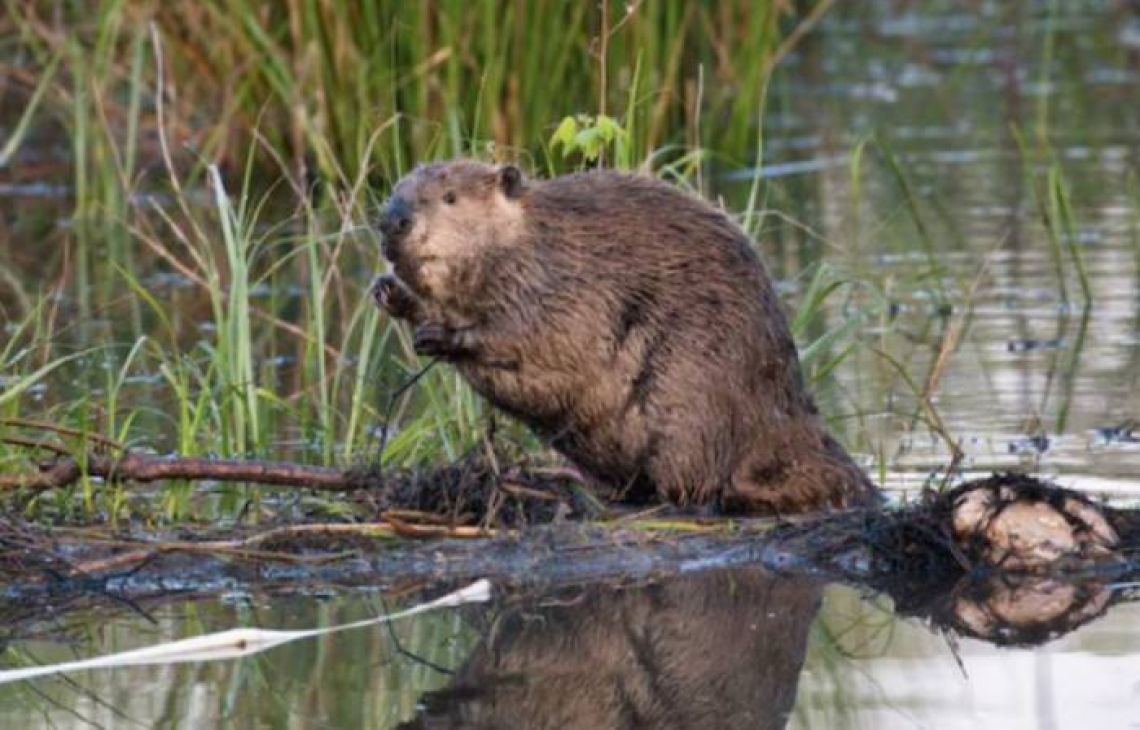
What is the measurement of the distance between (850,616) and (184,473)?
131cm

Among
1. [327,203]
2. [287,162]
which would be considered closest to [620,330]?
[327,203]

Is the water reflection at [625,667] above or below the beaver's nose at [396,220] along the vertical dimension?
below

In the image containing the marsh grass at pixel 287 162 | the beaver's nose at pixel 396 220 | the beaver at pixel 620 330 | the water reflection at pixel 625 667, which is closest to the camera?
the water reflection at pixel 625 667

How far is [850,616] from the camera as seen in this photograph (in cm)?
489

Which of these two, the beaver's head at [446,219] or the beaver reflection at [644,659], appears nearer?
the beaver reflection at [644,659]

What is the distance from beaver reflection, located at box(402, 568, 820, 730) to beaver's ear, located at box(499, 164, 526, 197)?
0.84 meters

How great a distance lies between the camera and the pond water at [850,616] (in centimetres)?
432

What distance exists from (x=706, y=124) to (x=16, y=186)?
2782 millimetres

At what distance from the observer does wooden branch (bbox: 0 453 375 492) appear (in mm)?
5434

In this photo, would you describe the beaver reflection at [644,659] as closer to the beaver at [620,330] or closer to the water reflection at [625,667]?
the water reflection at [625,667]

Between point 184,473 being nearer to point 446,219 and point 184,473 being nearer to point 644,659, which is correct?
point 446,219

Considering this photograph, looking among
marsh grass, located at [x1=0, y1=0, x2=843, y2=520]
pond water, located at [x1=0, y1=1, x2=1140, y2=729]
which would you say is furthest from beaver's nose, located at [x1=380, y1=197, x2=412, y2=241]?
pond water, located at [x1=0, y1=1, x2=1140, y2=729]

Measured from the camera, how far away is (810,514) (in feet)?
18.1

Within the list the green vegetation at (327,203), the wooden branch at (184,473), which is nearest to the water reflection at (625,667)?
the wooden branch at (184,473)
